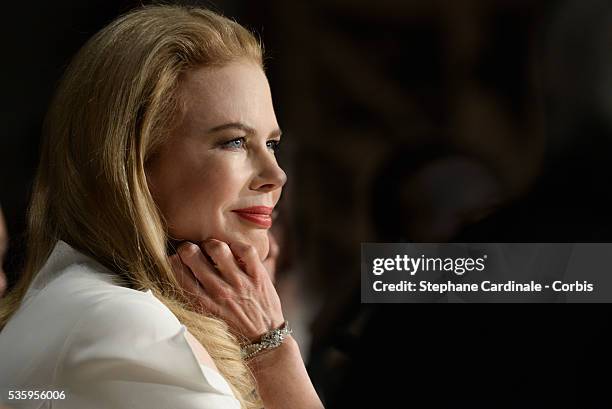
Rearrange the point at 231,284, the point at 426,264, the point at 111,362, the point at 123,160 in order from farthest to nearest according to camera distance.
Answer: the point at 426,264 < the point at 231,284 < the point at 123,160 < the point at 111,362

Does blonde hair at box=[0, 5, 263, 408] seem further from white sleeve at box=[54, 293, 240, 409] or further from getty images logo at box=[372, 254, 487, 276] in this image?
getty images logo at box=[372, 254, 487, 276]

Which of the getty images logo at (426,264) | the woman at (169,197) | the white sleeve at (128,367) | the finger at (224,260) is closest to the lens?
the white sleeve at (128,367)

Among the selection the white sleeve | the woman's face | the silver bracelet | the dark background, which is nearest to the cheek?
the woman's face

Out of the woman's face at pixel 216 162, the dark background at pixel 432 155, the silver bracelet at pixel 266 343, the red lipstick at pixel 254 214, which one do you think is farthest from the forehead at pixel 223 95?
the dark background at pixel 432 155

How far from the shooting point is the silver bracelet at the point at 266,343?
1.25 metres

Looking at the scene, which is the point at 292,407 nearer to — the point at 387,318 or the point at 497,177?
the point at 387,318

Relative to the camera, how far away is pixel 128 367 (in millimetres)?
918

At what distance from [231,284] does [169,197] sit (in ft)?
0.50

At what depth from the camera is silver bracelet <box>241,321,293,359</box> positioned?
1255mm

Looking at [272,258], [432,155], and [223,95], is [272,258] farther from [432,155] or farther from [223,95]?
[223,95]

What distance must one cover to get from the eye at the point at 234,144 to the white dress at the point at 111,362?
0.32 meters

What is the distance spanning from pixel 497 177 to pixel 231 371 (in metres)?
0.83

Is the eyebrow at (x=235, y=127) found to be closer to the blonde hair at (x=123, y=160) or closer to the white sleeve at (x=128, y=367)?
the blonde hair at (x=123, y=160)

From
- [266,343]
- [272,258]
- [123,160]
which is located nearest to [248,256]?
[266,343]
